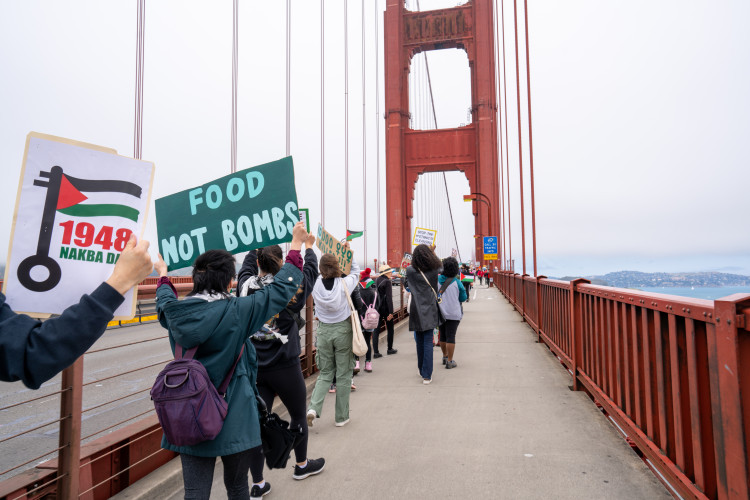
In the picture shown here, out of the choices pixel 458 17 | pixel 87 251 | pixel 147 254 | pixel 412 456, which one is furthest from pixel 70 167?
pixel 458 17

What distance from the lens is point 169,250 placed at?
243 centimetres

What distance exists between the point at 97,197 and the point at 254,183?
857mm

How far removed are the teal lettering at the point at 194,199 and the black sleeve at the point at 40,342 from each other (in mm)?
1332

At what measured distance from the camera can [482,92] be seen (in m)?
34.0

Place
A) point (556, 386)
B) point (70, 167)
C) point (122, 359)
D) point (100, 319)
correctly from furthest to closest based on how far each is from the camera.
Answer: point (122, 359), point (556, 386), point (70, 167), point (100, 319)

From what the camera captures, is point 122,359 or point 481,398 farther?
point 122,359

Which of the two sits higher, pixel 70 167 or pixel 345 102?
pixel 345 102

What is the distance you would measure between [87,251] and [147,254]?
0.54 meters

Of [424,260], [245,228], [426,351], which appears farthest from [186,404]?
[424,260]

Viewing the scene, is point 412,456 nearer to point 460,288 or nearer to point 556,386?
point 556,386

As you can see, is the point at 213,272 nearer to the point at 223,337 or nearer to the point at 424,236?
the point at 223,337

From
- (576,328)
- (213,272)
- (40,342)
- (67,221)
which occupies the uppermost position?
(67,221)

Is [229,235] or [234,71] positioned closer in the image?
[229,235]

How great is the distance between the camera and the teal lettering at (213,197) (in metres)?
2.55
